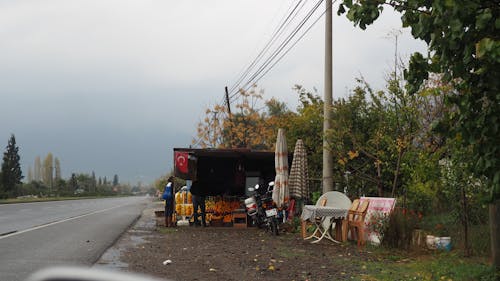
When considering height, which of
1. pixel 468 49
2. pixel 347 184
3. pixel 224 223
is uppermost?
pixel 468 49

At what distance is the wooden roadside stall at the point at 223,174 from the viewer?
2017 cm

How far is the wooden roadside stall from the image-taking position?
66.2 feet

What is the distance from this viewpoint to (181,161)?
66.0 feet

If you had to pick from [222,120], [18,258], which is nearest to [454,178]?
[18,258]

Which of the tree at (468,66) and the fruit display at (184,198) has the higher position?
the tree at (468,66)

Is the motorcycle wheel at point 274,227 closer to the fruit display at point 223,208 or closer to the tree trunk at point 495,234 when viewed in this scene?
the fruit display at point 223,208

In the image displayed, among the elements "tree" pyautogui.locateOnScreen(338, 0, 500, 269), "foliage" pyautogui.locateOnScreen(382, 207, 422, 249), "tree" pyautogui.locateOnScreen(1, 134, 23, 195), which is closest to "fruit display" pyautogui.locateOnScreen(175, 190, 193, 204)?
"foliage" pyautogui.locateOnScreen(382, 207, 422, 249)

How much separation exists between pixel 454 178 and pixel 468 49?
5.42m

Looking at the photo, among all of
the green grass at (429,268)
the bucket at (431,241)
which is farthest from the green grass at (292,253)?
the bucket at (431,241)

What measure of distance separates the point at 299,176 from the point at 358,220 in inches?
179

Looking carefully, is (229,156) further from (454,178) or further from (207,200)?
(454,178)

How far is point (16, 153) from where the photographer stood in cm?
9812

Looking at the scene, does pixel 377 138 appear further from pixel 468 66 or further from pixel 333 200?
pixel 468 66

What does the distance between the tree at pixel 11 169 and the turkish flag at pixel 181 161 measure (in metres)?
61.0
